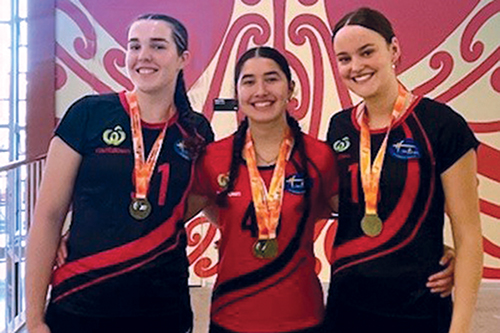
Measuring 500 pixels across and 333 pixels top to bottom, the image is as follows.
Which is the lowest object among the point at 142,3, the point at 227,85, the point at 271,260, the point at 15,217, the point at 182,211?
the point at 15,217

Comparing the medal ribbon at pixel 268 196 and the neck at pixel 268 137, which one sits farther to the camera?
the neck at pixel 268 137

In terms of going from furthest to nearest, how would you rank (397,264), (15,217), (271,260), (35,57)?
(35,57) < (15,217) < (271,260) < (397,264)

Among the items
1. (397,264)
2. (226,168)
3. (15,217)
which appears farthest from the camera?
(15,217)

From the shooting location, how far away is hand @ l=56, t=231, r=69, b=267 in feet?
5.85

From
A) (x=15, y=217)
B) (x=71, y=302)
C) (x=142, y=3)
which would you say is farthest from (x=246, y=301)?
(x=142, y=3)

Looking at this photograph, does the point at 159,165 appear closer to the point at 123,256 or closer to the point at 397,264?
the point at 123,256

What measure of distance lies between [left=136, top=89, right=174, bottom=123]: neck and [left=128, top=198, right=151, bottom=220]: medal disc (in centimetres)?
26

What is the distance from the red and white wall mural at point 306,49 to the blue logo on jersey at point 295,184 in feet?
8.34

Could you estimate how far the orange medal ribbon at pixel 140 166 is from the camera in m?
1.75

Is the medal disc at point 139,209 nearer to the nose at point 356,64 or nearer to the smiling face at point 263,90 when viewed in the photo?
the smiling face at point 263,90

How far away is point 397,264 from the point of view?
66.5 inches

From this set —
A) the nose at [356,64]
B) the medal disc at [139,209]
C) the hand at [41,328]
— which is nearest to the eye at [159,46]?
the medal disc at [139,209]

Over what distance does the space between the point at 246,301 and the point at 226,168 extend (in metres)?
0.43

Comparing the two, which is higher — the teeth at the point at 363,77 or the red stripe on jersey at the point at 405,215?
the teeth at the point at 363,77
